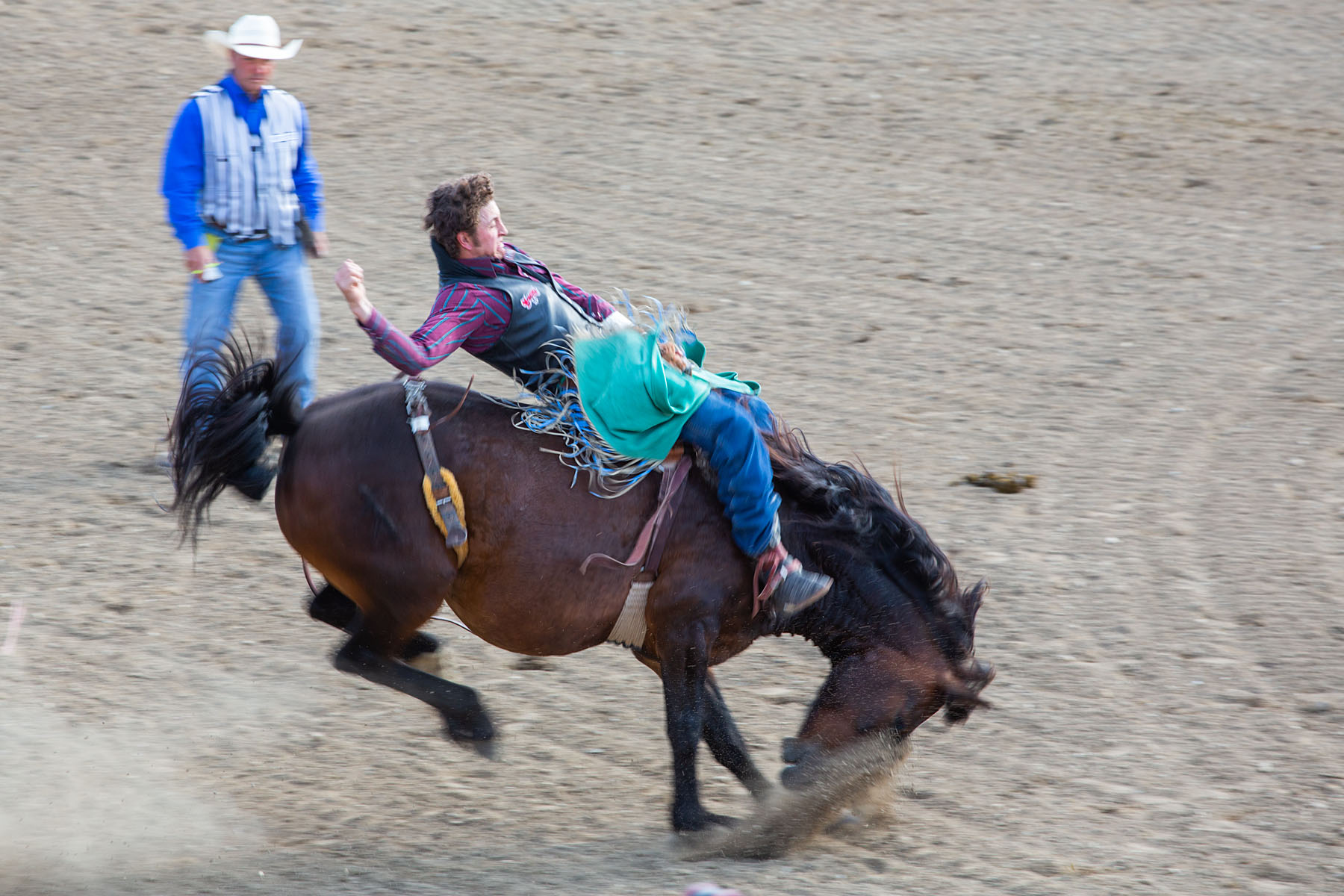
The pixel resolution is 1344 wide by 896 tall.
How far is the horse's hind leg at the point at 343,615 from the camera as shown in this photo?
4375 millimetres

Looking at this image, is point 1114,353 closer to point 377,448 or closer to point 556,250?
point 556,250

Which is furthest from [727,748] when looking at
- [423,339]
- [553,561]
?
[423,339]

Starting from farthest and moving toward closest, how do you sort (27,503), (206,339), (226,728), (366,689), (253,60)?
(27,503) < (253,60) < (366,689) < (226,728) < (206,339)

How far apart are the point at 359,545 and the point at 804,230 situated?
6.28 meters

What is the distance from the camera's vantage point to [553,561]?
397 centimetres

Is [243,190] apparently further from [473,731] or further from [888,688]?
[888,688]

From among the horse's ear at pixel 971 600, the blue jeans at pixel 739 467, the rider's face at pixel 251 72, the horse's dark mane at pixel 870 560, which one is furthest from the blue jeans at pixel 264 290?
the horse's ear at pixel 971 600

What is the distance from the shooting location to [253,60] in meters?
5.61

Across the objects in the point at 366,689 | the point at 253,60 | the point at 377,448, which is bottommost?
the point at 366,689

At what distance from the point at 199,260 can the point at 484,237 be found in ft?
7.73

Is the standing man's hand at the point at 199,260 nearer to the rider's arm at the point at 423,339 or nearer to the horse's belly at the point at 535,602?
Result: the rider's arm at the point at 423,339

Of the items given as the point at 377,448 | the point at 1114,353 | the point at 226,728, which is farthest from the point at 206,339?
the point at 1114,353

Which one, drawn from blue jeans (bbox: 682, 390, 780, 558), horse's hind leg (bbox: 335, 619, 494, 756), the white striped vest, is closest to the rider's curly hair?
blue jeans (bbox: 682, 390, 780, 558)

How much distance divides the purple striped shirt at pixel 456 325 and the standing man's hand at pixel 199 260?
218 centimetres
